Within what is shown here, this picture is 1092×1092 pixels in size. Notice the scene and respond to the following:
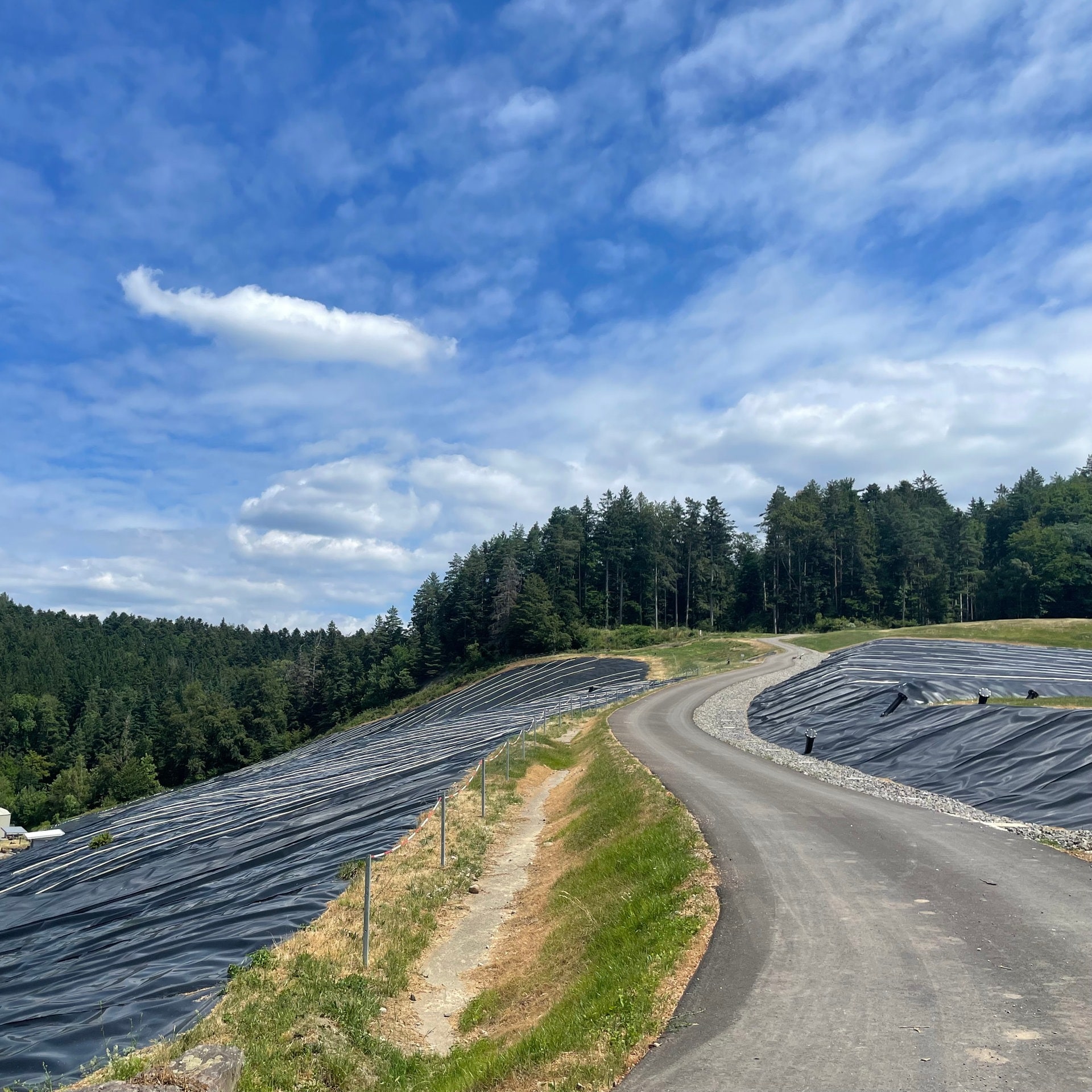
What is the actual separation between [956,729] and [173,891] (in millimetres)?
20783

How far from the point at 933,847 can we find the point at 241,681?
4699 inches

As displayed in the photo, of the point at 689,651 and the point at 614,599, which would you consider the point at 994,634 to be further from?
the point at 614,599

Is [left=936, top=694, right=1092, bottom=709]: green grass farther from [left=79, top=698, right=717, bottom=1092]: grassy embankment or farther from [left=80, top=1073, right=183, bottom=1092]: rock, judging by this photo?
[left=80, top=1073, right=183, bottom=1092]: rock

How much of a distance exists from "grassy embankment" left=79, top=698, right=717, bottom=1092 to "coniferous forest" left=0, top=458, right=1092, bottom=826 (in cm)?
7188

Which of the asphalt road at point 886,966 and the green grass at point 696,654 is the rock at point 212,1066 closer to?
the asphalt road at point 886,966

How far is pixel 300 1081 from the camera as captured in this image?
6.97 meters

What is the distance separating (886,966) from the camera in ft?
25.6

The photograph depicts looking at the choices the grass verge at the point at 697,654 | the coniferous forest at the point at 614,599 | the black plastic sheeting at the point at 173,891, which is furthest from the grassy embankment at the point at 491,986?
the coniferous forest at the point at 614,599

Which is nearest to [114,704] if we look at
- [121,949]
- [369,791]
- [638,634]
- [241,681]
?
[241,681]

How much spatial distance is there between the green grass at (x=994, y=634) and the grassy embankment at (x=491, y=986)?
64.1 metres

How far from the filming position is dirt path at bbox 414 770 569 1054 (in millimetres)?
9141

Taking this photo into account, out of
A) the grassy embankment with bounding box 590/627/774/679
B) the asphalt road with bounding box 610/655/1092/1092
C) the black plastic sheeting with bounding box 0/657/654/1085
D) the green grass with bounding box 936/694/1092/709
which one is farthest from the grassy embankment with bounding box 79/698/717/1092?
the grassy embankment with bounding box 590/627/774/679

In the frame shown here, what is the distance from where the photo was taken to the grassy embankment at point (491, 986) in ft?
22.7

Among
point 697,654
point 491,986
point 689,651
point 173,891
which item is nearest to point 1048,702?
point 491,986
